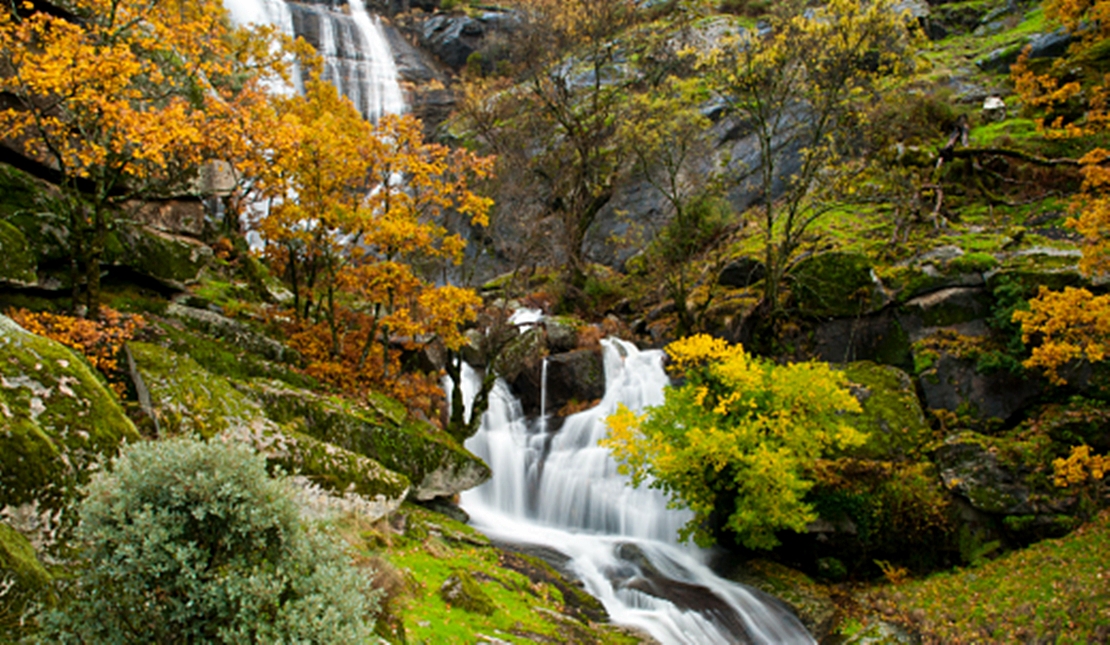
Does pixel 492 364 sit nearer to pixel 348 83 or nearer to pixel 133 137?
pixel 133 137

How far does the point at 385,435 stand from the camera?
13.1 m

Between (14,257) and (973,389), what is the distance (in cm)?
2186

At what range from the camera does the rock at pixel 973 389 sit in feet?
53.6

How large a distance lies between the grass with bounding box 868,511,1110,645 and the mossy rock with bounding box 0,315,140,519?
44.8 ft

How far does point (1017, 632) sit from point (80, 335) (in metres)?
16.5

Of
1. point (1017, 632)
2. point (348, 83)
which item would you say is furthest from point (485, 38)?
point (1017, 632)

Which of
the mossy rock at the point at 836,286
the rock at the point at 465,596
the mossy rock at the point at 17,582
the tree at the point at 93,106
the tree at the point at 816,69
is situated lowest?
the rock at the point at 465,596

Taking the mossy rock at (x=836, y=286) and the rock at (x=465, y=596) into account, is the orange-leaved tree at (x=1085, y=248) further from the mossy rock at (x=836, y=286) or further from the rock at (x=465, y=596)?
the rock at (x=465, y=596)

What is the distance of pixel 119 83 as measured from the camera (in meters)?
9.64

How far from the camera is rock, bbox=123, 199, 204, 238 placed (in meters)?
14.4

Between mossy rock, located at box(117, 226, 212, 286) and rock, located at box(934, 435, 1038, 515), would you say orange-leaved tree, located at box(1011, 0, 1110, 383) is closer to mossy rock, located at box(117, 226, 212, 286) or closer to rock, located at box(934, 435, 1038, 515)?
rock, located at box(934, 435, 1038, 515)

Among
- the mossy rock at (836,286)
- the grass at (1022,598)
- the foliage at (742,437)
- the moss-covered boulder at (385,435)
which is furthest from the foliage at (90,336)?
the mossy rock at (836,286)

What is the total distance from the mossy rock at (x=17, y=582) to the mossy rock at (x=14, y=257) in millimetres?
7436

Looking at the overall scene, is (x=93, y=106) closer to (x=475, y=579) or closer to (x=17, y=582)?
(x=17, y=582)
